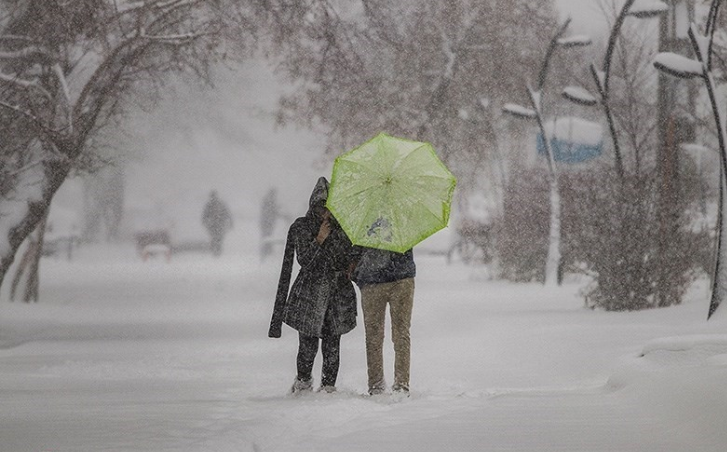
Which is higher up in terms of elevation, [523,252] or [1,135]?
[1,135]

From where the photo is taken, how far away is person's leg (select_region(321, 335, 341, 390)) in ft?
27.4

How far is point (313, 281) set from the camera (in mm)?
8250

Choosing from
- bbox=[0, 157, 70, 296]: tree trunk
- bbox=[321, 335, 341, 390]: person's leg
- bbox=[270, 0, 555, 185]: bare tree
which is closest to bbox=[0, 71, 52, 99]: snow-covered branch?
bbox=[0, 157, 70, 296]: tree trunk

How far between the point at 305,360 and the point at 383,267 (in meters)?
0.95

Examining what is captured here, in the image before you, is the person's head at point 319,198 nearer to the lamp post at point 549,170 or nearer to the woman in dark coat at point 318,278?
the woman in dark coat at point 318,278

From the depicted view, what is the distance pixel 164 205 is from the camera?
4456 cm

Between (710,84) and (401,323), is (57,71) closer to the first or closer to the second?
Result: (710,84)

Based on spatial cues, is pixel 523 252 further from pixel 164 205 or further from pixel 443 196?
pixel 164 205

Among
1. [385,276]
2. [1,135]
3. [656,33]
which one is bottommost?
[385,276]

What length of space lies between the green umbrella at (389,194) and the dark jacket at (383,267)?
18 centimetres

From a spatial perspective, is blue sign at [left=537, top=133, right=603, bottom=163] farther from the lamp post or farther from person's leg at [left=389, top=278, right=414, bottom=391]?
person's leg at [left=389, top=278, right=414, bottom=391]

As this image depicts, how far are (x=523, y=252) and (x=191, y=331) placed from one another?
10292 mm

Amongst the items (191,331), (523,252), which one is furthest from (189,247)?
(191,331)

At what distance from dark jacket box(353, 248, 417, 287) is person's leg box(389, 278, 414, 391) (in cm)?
7
